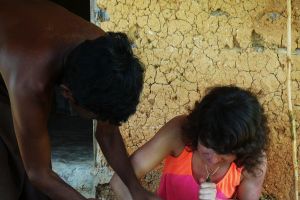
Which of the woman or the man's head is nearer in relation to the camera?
the man's head

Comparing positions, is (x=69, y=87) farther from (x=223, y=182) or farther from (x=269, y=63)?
(x=269, y=63)

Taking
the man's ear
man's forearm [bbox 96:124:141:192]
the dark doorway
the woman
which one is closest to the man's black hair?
the woman

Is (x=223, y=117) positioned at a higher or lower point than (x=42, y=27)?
lower

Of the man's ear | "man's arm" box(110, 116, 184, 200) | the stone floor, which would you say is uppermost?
the man's ear

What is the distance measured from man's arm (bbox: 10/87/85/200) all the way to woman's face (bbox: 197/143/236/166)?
18.4 inches

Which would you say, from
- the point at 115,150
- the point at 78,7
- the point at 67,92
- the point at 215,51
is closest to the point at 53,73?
the point at 67,92

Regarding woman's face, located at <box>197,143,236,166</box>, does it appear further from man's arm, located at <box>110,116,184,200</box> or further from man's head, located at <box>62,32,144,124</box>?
man's head, located at <box>62,32,144,124</box>

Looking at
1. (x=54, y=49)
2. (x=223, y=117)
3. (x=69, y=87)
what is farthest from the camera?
(x=223, y=117)

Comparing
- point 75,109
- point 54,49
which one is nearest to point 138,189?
point 75,109

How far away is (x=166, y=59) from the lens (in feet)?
8.27

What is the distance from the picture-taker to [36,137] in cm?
156

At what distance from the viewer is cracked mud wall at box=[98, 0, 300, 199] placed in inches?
95.7

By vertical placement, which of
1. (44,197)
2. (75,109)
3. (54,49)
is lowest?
(44,197)

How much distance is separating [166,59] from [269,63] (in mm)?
470
